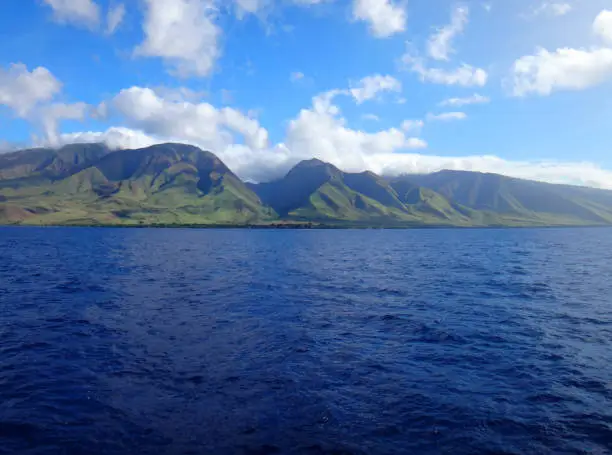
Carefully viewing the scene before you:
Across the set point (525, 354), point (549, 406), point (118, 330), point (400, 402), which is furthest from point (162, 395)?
point (525, 354)

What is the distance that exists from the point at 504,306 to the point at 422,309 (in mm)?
11429

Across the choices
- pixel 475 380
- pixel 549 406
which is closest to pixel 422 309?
pixel 475 380

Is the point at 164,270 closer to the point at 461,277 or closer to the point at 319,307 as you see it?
the point at 319,307

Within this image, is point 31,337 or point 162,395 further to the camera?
point 31,337

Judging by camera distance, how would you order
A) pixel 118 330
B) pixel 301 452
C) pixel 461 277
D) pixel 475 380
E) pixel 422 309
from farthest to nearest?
pixel 461 277
pixel 422 309
pixel 118 330
pixel 475 380
pixel 301 452

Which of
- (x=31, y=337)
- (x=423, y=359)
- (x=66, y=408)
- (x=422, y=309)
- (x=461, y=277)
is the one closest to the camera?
(x=66, y=408)

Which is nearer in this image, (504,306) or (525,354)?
(525,354)

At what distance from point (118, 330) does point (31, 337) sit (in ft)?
22.0

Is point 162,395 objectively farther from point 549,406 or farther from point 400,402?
point 549,406

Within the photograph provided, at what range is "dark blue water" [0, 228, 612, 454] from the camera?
18938mm

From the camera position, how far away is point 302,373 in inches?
1057

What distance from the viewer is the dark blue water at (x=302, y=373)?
18938 millimetres

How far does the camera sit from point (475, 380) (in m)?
26.2

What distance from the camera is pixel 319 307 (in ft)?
161
